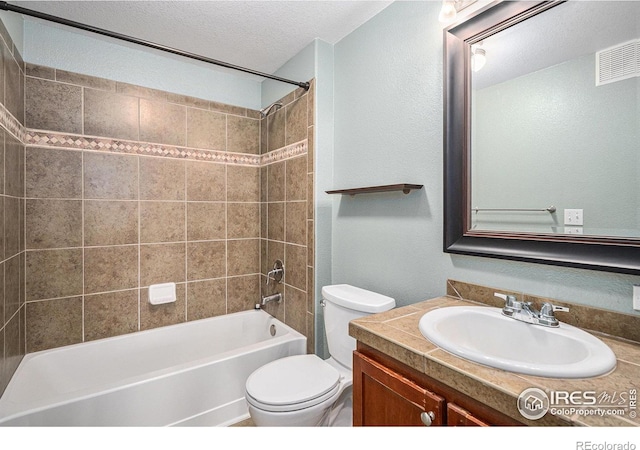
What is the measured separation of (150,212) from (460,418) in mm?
2229

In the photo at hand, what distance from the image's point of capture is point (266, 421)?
1.32m

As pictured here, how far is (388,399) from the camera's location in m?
0.96

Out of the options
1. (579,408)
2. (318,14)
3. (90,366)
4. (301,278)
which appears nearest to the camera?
(579,408)

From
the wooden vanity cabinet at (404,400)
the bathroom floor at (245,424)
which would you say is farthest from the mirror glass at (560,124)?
the bathroom floor at (245,424)

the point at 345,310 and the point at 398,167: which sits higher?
the point at 398,167

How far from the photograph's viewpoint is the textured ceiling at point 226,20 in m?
1.67

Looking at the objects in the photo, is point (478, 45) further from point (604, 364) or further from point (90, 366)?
point (90, 366)

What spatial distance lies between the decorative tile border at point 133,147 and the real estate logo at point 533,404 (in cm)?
180

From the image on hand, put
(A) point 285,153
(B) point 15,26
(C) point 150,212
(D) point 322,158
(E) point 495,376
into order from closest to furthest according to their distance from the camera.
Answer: (E) point 495,376, (B) point 15,26, (D) point 322,158, (C) point 150,212, (A) point 285,153

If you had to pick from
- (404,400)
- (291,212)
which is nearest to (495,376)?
(404,400)

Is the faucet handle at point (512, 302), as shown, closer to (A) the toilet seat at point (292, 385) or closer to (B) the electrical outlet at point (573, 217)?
(B) the electrical outlet at point (573, 217)

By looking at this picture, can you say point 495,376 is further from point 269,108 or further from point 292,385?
point 269,108
